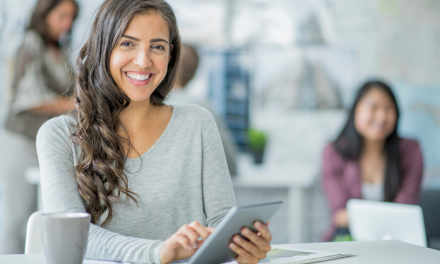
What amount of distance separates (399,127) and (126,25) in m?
2.67

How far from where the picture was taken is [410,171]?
304 centimetres

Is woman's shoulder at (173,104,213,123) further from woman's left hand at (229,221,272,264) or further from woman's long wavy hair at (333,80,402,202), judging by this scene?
woman's long wavy hair at (333,80,402,202)

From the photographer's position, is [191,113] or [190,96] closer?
[191,113]

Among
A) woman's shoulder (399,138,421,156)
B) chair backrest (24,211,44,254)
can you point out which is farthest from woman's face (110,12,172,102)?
woman's shoulder (399,138,421,156)

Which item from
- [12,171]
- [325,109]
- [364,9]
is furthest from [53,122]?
[364,9]

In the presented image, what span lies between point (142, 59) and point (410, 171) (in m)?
2.51

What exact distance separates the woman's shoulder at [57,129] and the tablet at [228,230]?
1.87 ft

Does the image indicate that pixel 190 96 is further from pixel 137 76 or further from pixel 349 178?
pixel 137 76

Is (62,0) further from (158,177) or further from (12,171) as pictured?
(158,177)

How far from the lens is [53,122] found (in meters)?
1.12

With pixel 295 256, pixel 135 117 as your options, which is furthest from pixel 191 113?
pixel 295 256

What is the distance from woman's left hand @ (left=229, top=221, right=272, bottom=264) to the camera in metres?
0.72

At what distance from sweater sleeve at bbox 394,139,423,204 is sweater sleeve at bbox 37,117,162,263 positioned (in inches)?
96.3

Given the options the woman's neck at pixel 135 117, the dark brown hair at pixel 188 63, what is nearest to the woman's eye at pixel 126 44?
the woman's neck at pixel 135 117
